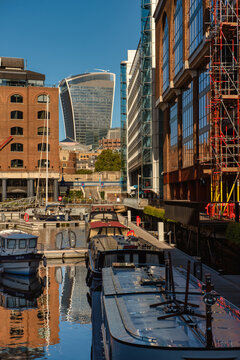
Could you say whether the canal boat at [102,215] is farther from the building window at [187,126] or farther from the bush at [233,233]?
the bush at [233,233]

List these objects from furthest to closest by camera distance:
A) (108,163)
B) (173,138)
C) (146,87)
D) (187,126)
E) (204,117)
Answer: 1. (108,163)
2. (146,87)
3. (173,138)
4. (187,126)
5. (204,117)

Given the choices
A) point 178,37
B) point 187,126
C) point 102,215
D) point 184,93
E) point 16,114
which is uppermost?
point 178,37

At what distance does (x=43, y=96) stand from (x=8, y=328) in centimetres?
8902

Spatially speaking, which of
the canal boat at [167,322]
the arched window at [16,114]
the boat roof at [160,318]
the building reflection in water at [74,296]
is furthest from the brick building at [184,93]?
the arched window at [16,114]

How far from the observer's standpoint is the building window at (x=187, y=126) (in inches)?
2281

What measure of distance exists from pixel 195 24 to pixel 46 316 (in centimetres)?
4263

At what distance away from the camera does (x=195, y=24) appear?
173ft

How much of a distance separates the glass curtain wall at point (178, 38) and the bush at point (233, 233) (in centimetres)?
3779

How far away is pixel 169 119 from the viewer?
7256 cm

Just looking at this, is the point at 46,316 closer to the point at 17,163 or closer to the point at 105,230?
the point at 105,230

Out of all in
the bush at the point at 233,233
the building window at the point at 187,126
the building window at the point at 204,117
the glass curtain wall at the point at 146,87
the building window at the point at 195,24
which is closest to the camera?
the bush at the point at 233,233

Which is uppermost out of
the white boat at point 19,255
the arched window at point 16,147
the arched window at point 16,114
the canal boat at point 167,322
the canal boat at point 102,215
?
the arched window at point 16,114

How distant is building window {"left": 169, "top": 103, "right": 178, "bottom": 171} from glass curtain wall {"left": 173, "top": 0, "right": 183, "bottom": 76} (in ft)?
26.0

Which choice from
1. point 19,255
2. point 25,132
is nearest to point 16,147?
point 25,132
